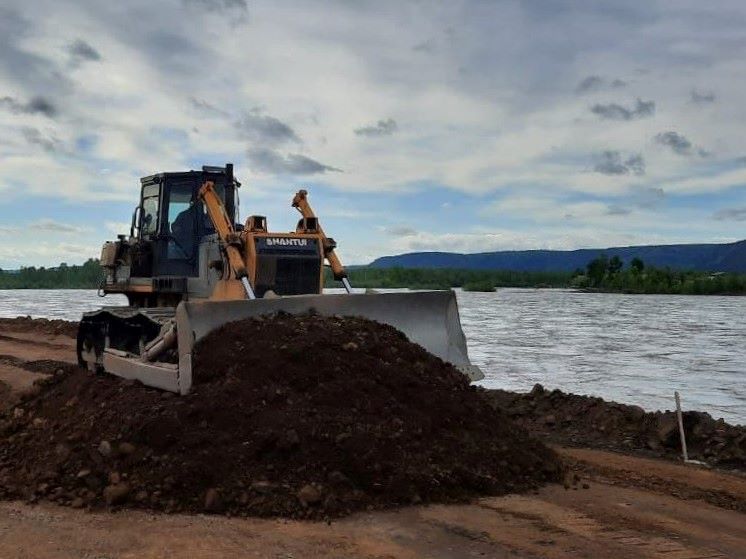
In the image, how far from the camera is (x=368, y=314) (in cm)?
885

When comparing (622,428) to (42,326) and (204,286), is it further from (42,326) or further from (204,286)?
(42,326)

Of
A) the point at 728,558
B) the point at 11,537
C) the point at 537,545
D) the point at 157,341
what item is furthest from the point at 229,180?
the point at 728,558

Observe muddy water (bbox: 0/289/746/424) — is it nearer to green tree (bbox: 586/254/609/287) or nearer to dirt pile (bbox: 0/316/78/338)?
dirt pile (bbox: 0/316/78/338)

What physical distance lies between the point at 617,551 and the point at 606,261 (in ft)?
323

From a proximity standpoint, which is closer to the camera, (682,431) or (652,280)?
(682,431)

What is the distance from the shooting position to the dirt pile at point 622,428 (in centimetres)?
891

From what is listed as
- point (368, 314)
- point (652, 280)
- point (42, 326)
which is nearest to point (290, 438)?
point (368, 314)

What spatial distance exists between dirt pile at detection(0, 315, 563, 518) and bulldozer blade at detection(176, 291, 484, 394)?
201 mm

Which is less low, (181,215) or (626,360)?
(181,215)

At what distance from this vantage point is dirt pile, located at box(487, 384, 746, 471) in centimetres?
891

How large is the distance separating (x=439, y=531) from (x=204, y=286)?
6.14 metres

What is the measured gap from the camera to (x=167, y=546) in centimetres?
514

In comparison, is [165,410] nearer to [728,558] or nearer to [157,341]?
[157,341]

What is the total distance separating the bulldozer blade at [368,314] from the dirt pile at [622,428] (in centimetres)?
178
